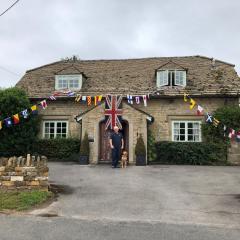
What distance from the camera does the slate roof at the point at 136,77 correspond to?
20.3 meters

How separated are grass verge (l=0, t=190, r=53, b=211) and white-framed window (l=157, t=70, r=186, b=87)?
12.2 m

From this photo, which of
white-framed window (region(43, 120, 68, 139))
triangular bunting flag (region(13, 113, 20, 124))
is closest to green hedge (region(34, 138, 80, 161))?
white-framed window (region(43, 120, 68, 139))

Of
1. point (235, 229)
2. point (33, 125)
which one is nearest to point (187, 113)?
point (33, 125)

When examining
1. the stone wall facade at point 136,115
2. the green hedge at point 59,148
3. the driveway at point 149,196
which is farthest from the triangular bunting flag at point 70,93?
the driveway at point 149,196

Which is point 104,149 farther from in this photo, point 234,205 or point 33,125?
point 234,205

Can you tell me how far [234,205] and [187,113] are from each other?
10910mm

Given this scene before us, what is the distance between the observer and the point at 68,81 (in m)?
22.0

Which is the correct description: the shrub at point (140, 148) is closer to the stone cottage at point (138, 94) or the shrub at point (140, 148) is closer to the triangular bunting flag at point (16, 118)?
the stone cottage at point (138, 94)

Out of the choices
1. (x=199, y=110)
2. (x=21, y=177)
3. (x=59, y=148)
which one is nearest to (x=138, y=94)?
(x=199, y=110)

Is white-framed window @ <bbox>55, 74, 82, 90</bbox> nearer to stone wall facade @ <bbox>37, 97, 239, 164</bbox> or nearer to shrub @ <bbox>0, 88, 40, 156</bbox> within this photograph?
stone wall facade @ <bbox>37, 97, 239, 164</bbox>

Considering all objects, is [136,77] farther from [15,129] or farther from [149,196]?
[149,196]

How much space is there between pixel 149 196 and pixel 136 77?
12.6 metres

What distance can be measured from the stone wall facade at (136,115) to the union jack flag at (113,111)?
0.27 meters

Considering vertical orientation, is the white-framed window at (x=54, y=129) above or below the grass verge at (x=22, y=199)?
above
